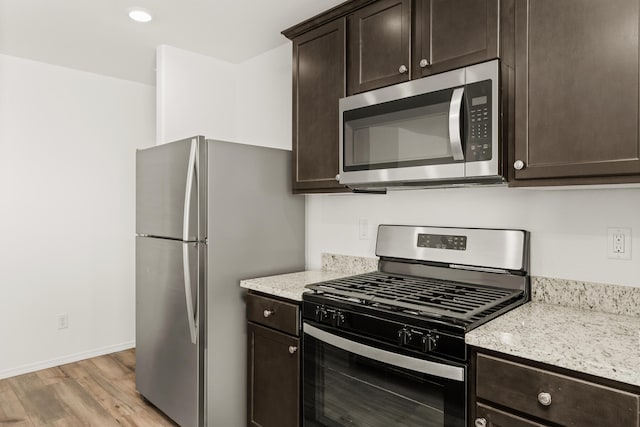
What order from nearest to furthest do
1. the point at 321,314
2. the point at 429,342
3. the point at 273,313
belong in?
the point at 429,342
the point at 321,314
the point at 273,313

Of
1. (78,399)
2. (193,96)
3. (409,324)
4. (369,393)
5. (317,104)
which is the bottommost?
(78,399)

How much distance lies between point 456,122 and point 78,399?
115 inches

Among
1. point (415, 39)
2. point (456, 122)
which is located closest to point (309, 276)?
point (456, 122)

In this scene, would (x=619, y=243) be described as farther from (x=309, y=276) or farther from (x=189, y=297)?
(x=189, y=297)

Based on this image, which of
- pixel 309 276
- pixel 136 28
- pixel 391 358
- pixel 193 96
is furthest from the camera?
pixel 193 96

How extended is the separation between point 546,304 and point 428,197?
2.38 feet

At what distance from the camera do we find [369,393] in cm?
166

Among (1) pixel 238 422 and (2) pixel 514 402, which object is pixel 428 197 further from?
(1) pixel 238 422

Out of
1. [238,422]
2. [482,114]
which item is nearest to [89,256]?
[238,422]

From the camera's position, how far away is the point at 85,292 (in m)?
3.54

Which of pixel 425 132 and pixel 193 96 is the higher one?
pixel 193 96

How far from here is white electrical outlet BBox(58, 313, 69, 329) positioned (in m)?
3.42

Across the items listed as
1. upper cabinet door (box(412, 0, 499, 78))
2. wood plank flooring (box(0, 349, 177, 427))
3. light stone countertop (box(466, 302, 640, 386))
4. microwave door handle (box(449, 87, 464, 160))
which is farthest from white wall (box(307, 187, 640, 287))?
wood plank flooring (box(0, 349, 177, 427))

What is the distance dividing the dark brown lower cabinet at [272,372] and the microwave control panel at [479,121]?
1070mm
